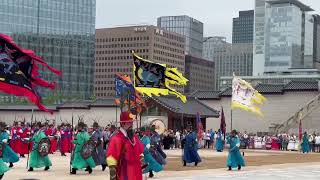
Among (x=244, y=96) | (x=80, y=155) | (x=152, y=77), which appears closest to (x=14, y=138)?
(x=152, y=77)

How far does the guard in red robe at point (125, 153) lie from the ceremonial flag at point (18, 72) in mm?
3545

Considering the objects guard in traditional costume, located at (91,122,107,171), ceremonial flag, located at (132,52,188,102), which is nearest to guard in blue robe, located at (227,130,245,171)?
ceremonial flag, located at (132,52,188,102)

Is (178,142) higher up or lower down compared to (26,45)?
lower down

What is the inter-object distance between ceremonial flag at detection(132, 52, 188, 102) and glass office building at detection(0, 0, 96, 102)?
3778 inches

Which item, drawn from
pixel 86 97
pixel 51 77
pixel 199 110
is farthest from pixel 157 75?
pixel 86 97

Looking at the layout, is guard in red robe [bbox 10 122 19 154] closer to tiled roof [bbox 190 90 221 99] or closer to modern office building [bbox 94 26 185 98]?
tiled roof [bbox 190 90 221 99]

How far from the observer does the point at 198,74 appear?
167 metres

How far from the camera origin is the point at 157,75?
25781 mm

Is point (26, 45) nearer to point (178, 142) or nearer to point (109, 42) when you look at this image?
point (109, 42)

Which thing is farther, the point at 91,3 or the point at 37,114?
the point at 91,3

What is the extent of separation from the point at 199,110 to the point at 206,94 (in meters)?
5.49

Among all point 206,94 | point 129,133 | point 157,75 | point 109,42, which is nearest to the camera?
point 129,133

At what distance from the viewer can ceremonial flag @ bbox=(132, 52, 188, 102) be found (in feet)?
82.9

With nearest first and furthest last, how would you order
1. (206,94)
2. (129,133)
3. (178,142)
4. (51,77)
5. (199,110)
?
1. (129,133)
2. (178,142)
3. (199,110)
4. (206,94)
5. (51,77)
